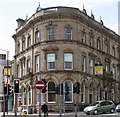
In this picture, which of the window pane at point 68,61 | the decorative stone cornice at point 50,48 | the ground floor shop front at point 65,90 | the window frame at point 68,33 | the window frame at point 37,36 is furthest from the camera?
the window frame at point 37,36

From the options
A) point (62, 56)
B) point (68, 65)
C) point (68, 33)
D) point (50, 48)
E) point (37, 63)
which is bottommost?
point (68, 65)

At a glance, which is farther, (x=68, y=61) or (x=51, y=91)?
(x=68, y=61)

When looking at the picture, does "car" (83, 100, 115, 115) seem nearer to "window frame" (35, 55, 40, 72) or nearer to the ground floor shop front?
the ground floor shop front

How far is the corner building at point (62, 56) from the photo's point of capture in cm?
3909

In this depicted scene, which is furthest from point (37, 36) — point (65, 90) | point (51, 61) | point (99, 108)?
point (99, 108)

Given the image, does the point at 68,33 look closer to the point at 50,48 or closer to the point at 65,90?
the point at 50,48

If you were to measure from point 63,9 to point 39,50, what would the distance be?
276 inches

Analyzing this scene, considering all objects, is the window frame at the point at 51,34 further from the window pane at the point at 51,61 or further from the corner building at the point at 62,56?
the window pane at the point at 51,61

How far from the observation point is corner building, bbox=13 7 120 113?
39.1 m

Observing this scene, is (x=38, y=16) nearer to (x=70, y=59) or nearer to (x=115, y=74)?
(x=70, y=59)

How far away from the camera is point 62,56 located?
39.2 meters

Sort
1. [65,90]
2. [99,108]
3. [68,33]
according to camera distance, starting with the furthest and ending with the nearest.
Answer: [68,33]
[65,90]
[99,108]

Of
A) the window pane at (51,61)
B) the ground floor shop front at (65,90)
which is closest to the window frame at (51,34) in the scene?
the window pane at (51,61)

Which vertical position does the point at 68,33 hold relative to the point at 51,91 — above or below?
above
